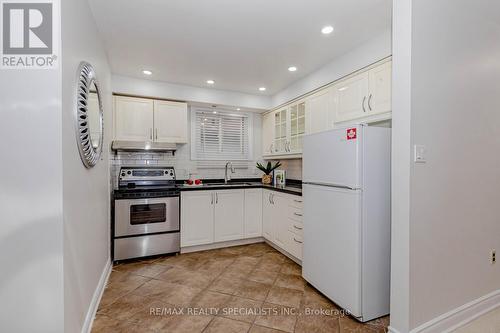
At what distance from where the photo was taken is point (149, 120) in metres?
3.51

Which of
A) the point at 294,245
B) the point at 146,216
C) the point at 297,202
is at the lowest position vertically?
the point at 294,245

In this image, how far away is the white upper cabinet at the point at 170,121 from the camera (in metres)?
3.56

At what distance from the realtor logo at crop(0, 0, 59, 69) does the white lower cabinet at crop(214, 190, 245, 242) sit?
2.58 m

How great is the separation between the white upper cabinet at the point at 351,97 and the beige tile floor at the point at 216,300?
1.90m

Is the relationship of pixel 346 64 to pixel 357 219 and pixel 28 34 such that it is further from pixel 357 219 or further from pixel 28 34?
pixel 28 34

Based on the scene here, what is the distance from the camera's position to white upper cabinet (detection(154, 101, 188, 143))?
3.56 m

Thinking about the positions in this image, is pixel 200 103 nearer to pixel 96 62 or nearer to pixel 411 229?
pixel 96 62

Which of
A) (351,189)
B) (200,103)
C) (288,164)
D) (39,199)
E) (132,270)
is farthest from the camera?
(288,164)

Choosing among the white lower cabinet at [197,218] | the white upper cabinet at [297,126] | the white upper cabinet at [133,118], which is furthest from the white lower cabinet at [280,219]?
the white upper cabinet at [133,118]

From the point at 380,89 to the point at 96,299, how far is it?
322 cm

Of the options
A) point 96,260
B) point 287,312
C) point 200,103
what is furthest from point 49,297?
point 200,103

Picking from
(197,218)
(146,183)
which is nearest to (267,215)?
(197,218)

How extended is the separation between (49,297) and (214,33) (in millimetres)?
2334

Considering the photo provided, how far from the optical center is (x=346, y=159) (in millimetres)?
1951
